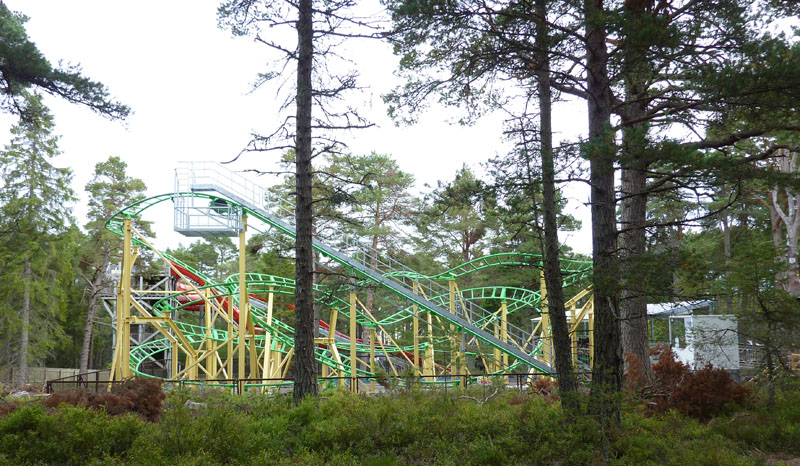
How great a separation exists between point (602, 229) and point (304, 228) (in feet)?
17.6

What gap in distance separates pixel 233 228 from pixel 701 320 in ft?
46.3

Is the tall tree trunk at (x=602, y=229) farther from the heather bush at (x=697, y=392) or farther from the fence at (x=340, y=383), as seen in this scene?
the fence at (x=340, y=383)

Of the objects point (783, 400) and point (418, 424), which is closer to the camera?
point (418, 424)

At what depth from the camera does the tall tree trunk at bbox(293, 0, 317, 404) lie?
10898 millimetres

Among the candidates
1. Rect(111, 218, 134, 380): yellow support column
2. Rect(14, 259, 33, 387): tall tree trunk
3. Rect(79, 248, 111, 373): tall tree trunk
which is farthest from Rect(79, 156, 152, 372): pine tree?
Rect(111, 218, 134, 380): yellow support column

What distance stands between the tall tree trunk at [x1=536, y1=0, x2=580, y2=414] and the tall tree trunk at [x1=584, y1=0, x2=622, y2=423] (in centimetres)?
65

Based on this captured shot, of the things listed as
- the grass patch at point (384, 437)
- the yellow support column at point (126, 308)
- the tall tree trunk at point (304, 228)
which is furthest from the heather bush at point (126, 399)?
the yellow support column at point (126, 308)

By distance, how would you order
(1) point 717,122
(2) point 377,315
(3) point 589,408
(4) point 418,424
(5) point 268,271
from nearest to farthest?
(3) point 589,408
(4) point 418,424
(1) point 717,122
(5) point 268,271
(2) point 377,315

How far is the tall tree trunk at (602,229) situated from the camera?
832 centimetres

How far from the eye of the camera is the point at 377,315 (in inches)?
1558

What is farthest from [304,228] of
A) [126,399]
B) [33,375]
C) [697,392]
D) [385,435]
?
[33,375]

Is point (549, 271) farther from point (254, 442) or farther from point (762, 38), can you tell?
point (254, 442)

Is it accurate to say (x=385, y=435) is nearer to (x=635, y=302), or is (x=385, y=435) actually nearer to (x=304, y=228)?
(x=304, y=228)

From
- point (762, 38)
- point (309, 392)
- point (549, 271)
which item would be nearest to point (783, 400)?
point (549, 271)
